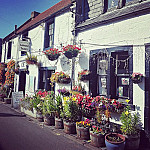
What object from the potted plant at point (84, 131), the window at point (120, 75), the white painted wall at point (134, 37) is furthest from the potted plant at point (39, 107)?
the white painted wall at point (134, 37)

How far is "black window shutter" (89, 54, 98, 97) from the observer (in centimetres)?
640

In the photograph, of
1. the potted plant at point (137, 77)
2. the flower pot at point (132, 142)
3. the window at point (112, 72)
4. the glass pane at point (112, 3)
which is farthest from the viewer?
the glass pane at point (112, 3)

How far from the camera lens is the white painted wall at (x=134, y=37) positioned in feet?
16.3

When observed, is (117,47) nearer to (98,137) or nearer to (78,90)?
(78,90)

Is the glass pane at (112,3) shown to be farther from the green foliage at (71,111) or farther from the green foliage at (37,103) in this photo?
the green foliage at (37,103)

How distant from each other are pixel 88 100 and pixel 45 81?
13.9 ft

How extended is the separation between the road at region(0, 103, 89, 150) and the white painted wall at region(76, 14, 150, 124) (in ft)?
8.50

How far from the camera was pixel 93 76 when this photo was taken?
645 cm

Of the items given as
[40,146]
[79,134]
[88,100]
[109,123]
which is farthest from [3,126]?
[109,123]

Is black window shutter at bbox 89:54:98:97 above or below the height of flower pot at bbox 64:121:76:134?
above

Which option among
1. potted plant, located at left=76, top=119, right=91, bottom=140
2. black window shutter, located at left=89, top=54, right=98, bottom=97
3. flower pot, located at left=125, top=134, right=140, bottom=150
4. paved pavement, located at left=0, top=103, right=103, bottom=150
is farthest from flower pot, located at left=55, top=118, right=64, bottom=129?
flower pot, located at left=125, top=134, right=140, bottom=150

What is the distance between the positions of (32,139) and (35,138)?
0.40 ft

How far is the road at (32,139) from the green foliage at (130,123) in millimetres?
1403

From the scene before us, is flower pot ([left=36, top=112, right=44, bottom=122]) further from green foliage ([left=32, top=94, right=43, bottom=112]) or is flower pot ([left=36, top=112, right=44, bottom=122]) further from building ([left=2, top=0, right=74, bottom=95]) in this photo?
building ([left=2, top=0, right=74, bottom=95])
